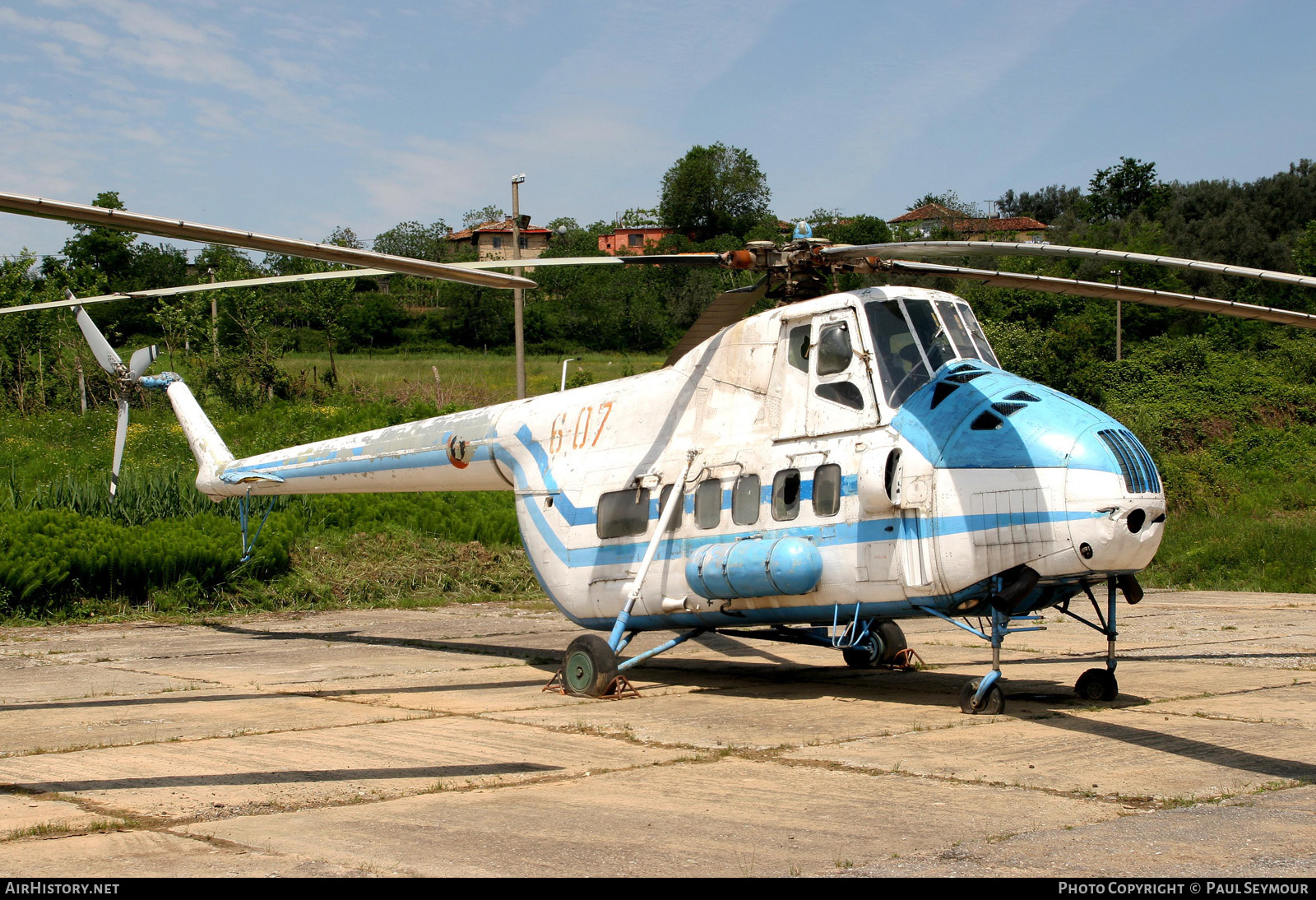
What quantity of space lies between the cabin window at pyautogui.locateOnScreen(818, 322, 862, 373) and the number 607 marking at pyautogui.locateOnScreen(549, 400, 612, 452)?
8.77ft

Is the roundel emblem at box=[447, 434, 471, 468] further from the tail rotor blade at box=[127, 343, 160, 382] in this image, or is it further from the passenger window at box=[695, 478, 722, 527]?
the tail rotor blade at box=[127, 343, 160, 382]

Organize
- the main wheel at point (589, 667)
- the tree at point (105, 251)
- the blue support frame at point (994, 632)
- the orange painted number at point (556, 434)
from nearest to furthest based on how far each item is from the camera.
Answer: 1. the blue support frame at point (994, 632)
2. the main wheel at point (589, 667)
3. the orange painted number at point (556, 434)
4. the tree at point (105, 251)

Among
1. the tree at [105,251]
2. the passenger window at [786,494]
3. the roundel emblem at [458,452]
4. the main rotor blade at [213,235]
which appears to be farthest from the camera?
the tree at [105,251]

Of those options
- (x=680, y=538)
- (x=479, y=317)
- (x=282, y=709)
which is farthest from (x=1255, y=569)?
(x=479, y=317)

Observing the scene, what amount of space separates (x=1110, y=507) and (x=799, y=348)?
3.12 m

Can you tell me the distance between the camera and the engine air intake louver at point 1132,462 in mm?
8375

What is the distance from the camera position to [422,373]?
50094 millimetres

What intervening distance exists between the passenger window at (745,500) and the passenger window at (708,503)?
182 mm

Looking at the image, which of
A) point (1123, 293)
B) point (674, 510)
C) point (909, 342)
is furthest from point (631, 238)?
point (1123, 293)

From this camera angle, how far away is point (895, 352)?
965cm

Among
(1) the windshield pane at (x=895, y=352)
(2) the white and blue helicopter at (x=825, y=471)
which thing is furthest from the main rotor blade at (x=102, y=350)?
(1) the windshield pane at (x=895, y=352)

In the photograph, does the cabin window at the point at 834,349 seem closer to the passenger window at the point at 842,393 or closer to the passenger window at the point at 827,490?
the passenger window at the point at 842,393
